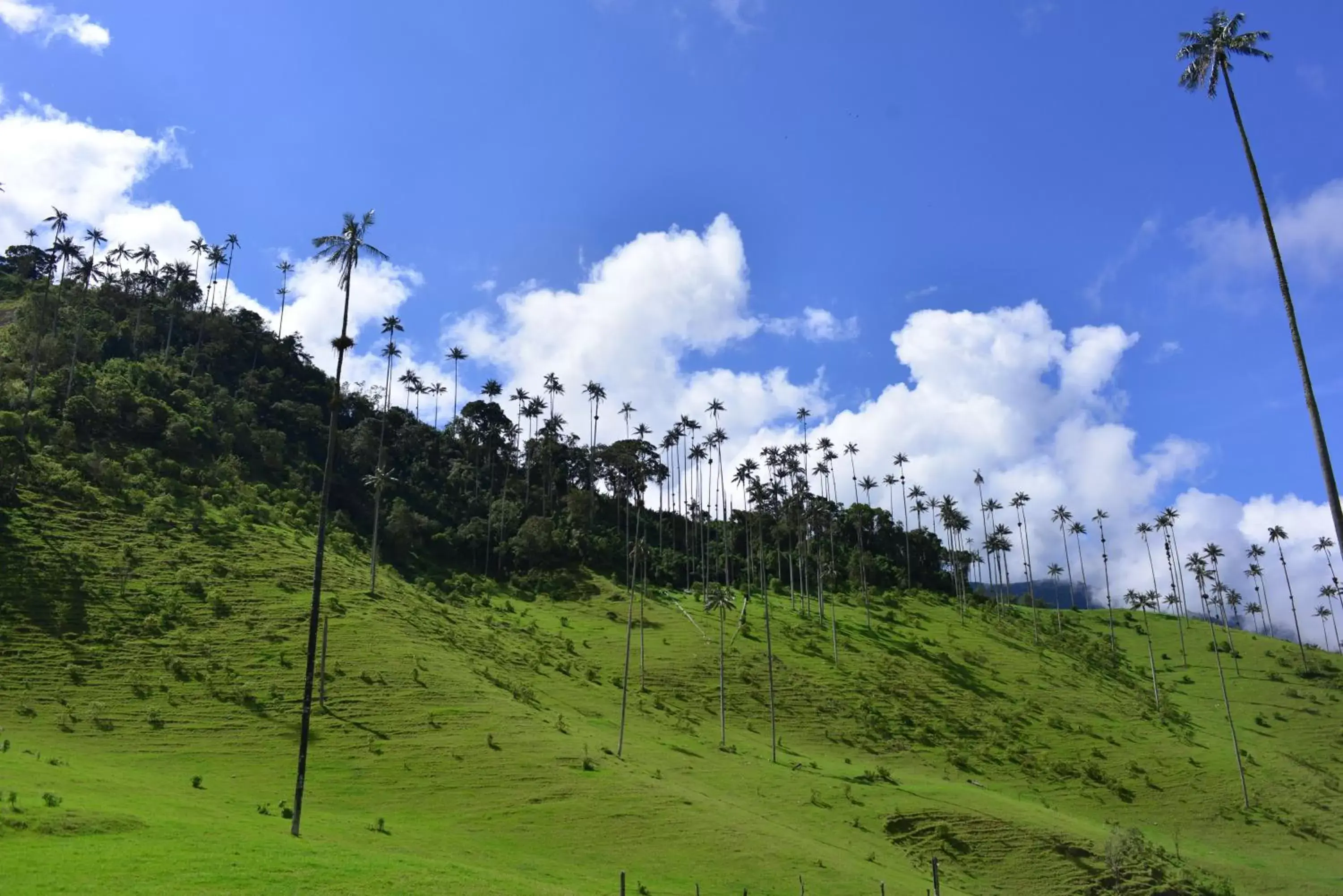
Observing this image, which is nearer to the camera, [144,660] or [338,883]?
[338,883]

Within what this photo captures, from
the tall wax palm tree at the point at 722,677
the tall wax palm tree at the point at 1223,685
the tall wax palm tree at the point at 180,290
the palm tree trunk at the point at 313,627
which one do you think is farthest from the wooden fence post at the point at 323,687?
the tall wax palm tree at the point at 180,290

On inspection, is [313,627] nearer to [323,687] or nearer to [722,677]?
[323,687]

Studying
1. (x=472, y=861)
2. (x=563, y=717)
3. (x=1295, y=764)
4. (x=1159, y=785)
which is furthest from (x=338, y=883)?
(x=1295, y=764)

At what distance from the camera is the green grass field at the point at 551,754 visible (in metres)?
37.0

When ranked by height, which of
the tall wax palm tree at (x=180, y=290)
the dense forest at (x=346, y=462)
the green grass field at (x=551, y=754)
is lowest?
the green grass field at (x=551, y=754)

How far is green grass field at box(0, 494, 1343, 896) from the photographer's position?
37031mm

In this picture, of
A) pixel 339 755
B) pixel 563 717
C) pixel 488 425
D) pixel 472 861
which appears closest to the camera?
pixel 472 861

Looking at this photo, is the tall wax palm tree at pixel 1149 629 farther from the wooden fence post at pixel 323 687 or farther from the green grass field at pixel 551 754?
the wooden fence post at pixel 323 687

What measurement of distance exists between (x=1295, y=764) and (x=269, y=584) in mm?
103710

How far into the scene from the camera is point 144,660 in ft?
205

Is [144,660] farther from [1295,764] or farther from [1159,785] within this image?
[1295,764]

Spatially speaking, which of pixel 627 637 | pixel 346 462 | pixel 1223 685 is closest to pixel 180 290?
pixel 346 462

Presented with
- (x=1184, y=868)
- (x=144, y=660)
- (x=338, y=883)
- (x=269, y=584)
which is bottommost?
(x=1184, y=868)

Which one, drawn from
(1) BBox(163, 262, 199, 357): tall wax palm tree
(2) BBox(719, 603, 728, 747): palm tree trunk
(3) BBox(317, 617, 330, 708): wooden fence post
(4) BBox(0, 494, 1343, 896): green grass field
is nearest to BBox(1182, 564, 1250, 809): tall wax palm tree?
(4) BBox(0, 494, 1343, 896): green grass field
